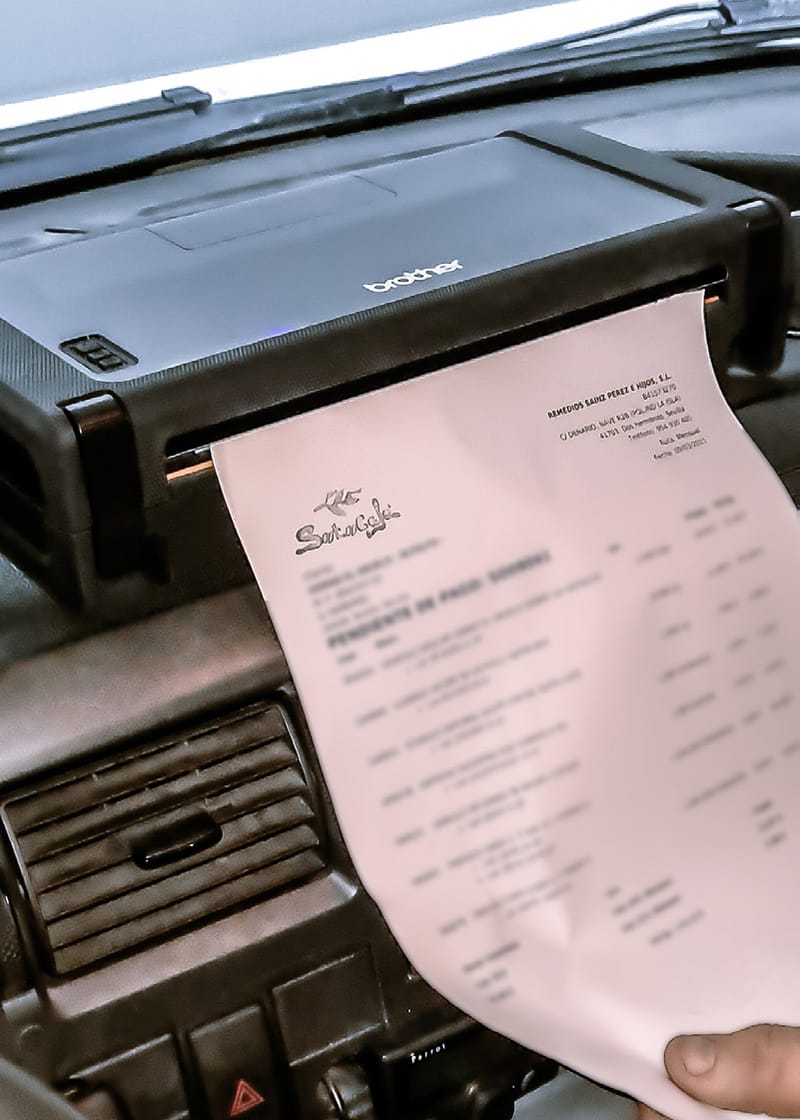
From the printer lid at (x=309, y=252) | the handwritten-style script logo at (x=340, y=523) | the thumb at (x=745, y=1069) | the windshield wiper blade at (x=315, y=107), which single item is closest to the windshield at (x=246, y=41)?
the windshield wiper blade at (x=315, y=107)

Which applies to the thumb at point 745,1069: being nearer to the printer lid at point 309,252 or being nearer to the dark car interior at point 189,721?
the dark car interior at point 189,721

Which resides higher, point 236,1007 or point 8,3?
point 8,3

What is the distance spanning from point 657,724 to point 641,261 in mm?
262

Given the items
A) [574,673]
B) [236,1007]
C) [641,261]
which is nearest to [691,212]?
[641,261]

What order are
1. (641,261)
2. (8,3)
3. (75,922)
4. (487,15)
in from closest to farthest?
(75,922)
(641,261)
(8,3)
(487,15)

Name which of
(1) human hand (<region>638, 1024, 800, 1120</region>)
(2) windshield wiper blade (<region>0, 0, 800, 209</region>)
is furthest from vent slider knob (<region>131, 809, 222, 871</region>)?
(2) windshield wiper blade (<region>0, 0, 800, 209</region>)

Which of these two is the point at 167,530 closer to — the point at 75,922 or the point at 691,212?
the point at 75,922

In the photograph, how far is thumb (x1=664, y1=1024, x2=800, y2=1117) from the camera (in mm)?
667

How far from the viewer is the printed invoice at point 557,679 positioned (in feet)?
2.22

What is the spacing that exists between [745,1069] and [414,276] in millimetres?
442

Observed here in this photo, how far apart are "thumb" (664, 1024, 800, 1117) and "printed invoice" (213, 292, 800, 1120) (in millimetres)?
26

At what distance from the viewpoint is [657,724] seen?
0.73 meters

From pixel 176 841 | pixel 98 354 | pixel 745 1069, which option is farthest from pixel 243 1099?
pixel 98 354

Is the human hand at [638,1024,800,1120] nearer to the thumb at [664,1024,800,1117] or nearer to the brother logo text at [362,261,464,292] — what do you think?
the thumb at [664,1024,800,1117]
